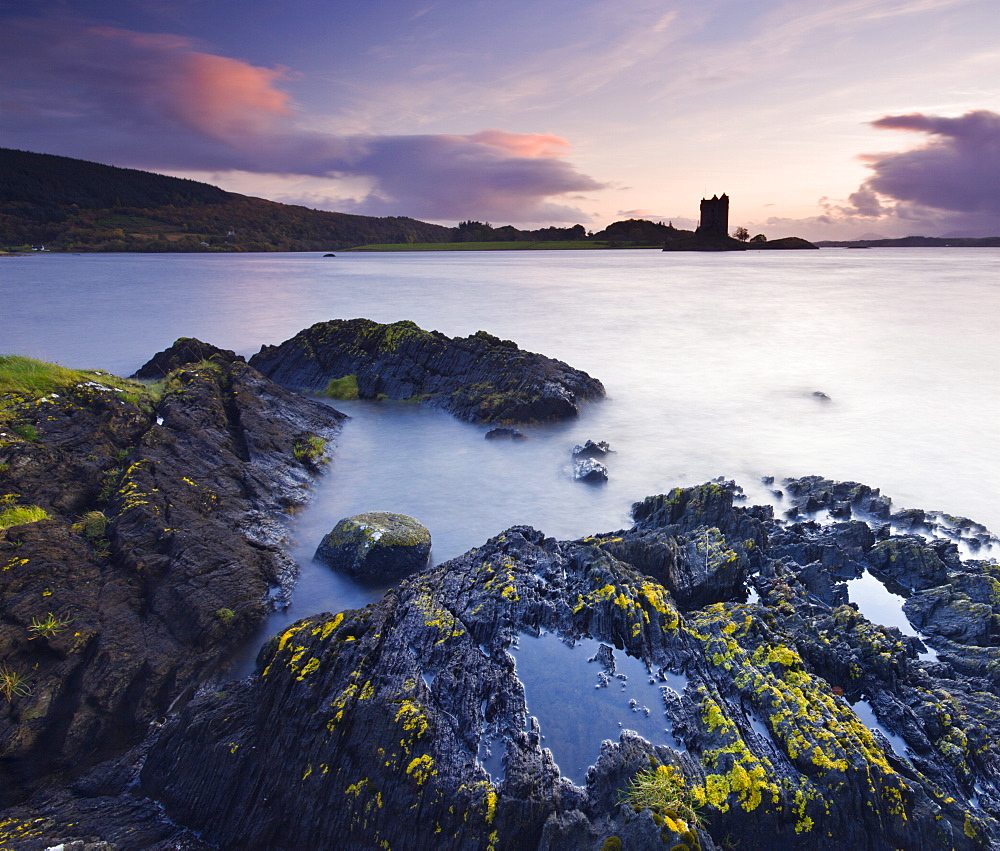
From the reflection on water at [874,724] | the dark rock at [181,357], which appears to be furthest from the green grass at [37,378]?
the reflection on water at [874,724]

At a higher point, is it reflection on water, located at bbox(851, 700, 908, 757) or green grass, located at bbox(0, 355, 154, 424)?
green grass, located at bbox(0, 355, 154, 424)

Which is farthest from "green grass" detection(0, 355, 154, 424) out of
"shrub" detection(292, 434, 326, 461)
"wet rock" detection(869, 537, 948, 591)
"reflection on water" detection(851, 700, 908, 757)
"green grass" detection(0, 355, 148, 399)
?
"wet rock" detection(869, 537, 948, 591)

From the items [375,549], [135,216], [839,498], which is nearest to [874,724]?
[839,498]

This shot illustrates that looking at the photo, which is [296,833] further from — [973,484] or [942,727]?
[973,484]

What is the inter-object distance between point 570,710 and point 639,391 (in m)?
18.5

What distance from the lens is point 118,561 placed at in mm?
7766

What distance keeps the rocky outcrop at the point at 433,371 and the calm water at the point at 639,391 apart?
1.03 m

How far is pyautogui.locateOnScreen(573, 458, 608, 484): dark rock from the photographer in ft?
45.3

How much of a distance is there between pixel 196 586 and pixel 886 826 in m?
8.31

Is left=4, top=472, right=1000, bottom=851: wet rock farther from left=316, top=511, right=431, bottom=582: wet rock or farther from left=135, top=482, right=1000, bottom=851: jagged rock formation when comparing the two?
left=316, top=511, right=431, bottom=582: wet rock

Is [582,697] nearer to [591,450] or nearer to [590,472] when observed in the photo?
[590,472]

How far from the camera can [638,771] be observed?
464cm

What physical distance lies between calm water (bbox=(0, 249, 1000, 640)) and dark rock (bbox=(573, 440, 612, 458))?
0.43 metres

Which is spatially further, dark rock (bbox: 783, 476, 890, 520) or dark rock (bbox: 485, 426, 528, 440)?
dark rock (bbox: 485, 426, 528, 440)
